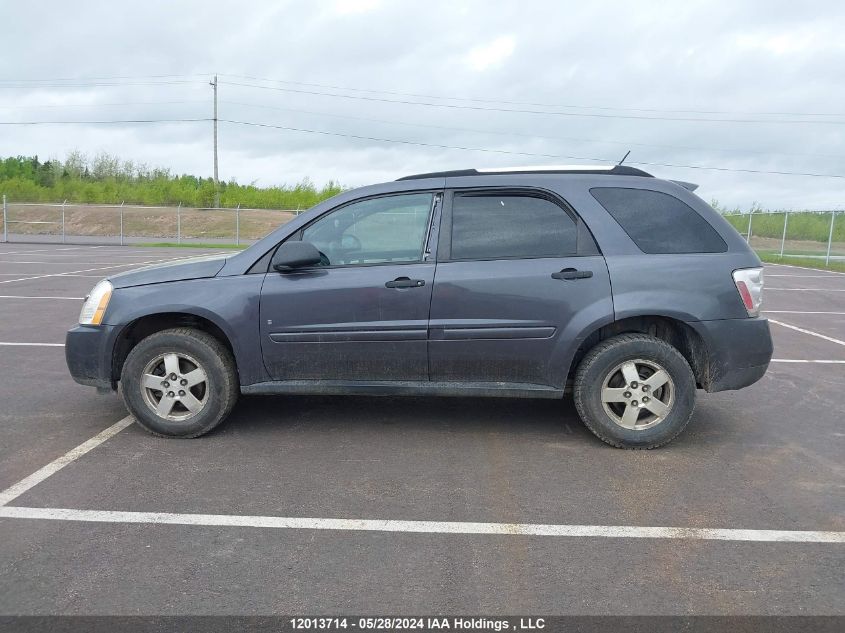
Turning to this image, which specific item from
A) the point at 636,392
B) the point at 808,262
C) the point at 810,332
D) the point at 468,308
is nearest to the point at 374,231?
the point at 468,308

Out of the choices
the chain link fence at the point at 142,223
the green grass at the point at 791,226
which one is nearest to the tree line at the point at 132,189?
the chain link fence at the point at 142,223

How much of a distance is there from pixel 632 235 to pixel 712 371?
3.39 feet

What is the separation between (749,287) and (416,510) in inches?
104

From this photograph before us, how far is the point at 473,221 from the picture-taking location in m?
4.91

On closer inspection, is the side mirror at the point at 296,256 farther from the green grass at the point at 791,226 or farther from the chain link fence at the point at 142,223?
the chain link fence at the point at 142,223

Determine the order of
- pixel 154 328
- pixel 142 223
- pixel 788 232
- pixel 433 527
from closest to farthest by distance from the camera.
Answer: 1. pixel 433 527
2. pixel 154 328
3. pixel 788 232
4. pixel 142 223

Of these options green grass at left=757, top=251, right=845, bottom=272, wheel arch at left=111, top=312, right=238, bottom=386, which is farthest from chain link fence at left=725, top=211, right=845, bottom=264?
wheel arch at left=111, top=312, right=238, bottom=386

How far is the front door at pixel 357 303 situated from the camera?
4.78 metres

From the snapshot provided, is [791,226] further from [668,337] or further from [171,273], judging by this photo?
[171,273]

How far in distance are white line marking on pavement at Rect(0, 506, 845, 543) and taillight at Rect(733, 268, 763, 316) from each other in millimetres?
1630

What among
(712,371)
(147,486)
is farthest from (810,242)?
(147,486)

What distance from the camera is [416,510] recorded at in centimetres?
378
